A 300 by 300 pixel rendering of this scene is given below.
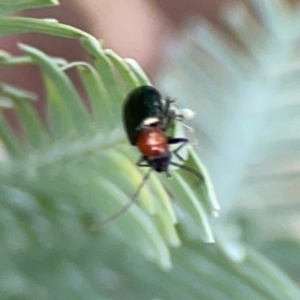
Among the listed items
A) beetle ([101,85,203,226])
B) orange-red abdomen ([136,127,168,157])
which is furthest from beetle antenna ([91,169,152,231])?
orange-red abdomen ([136,127,168,157])

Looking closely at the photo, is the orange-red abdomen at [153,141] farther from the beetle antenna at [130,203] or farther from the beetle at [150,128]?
the beetle antenna at [130,203]

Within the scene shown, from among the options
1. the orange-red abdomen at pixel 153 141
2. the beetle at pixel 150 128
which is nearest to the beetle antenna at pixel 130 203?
the beetle at pixel 150 128

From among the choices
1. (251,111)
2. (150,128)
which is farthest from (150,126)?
(251,111)

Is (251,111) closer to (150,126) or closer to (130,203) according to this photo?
(150,126)

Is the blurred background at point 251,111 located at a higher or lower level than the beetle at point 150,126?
higher

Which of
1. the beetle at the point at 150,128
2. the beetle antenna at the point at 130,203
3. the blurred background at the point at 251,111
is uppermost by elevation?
the blurred background at the point at 251,111

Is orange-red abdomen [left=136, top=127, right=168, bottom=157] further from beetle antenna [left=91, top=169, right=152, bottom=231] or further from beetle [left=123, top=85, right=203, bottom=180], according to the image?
beetle antenna [left=91, top=169, right=152, bottom=231]

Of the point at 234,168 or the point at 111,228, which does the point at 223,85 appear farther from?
the point at 111,228
